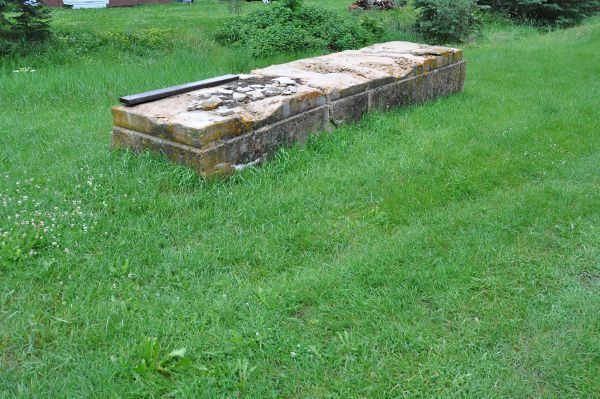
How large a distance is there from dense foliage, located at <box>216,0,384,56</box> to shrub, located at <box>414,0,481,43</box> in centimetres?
130

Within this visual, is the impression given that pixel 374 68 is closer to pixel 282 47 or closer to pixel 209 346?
pixel 282 47

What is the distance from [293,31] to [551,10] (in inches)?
308

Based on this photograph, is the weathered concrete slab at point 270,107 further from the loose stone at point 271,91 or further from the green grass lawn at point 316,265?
the green grass lawn at point 316,265

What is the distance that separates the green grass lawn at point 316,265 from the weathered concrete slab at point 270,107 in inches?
7.4

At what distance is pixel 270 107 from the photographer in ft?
17.2

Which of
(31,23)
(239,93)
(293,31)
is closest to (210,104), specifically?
(239,93)

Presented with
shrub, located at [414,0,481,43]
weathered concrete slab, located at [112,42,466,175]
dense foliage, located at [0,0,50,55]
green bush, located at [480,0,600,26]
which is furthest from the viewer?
green bush, located at [480,0,600,26]

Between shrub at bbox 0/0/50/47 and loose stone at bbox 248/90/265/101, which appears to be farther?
shrub at bbox 0/0/50/47

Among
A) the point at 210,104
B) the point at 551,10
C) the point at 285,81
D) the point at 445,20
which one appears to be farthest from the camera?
the point at 551,10

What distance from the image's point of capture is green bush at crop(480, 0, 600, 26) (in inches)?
593

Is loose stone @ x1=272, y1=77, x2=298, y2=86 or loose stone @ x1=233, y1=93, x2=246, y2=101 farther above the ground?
loose stone @ x1=272, y1=77, x2=298, y2=86

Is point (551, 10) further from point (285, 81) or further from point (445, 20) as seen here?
point (285, 81)

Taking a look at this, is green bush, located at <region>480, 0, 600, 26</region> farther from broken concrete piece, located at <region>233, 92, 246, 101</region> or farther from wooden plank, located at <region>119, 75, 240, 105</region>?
broken concrete piece, located at <region>233, 92, 246, 101</region>

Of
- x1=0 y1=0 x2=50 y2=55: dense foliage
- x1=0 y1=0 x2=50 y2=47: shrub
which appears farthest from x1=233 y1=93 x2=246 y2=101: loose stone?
x1=0 y1=0 x2=50 y2=47: shrub
